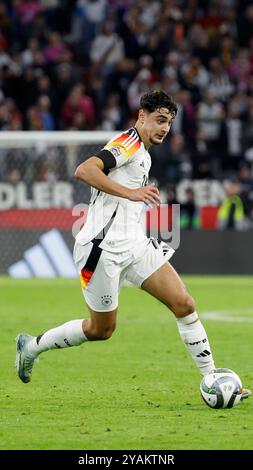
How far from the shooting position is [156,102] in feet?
27.2

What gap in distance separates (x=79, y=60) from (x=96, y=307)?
16459 millimetres

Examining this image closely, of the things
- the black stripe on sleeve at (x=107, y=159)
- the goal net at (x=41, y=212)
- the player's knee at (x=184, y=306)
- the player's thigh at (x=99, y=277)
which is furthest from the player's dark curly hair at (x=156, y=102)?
the goal net at (x=41, y=212)

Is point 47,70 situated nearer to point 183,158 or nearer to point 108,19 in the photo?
point 108,19

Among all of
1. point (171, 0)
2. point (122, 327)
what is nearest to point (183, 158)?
point (171, 0)

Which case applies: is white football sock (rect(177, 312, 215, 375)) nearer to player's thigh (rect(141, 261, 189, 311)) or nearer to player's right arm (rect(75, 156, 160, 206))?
player's thigh (rect(141, 261, 189, 311))

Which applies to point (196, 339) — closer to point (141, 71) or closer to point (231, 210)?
point (231, 210)

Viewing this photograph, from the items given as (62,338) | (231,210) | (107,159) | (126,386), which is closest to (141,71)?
(231,210)

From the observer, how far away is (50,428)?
7.17 meters

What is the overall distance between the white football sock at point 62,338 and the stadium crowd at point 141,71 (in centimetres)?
1196

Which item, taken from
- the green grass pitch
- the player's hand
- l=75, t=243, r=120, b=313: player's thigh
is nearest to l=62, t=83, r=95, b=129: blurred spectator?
the green grass pitch

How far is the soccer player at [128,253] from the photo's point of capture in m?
8.19

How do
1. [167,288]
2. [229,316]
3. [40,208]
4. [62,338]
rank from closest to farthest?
1. [167,288]
2. [62,338]
3. [229,316]
4. [40,208]

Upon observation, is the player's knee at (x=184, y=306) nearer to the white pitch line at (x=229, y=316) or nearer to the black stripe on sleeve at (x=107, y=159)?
the black stripe on sleeve at (x=107, y=159)

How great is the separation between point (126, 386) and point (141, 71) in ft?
47.5
